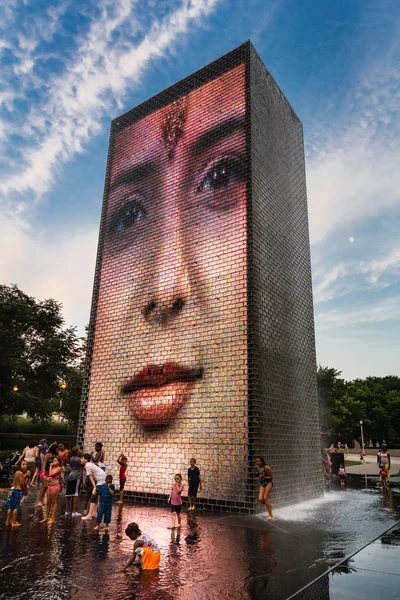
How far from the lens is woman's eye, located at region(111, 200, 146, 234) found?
17.1 metres

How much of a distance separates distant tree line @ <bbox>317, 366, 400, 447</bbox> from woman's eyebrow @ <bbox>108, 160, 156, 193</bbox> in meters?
40.5

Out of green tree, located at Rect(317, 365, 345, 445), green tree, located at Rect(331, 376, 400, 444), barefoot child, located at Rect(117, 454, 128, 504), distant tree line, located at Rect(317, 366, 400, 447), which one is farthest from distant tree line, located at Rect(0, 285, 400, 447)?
green tree, located at Rect(331, 376, 400, 444)

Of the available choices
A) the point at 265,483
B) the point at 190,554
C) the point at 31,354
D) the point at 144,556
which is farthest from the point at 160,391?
the point at 31,354

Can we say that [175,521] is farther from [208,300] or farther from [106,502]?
[208,300]

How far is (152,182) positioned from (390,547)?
14105mm

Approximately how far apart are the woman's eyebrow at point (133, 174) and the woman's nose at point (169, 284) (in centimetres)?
338

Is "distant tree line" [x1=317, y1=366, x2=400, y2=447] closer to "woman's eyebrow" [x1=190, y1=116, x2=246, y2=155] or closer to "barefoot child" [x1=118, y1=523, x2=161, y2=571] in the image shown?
"woman's eyebrow" [x1=190, y1=116, x2=246, y2=155]

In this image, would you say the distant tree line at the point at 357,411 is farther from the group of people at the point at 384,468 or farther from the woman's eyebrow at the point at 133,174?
the woman's eyebrow at the point at 133,174

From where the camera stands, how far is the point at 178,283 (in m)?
14.9

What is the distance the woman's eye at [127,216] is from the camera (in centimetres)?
1706

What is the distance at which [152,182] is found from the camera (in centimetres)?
1702

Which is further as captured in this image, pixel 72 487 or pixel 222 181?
pixel 222 181

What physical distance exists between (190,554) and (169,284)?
9339 mm

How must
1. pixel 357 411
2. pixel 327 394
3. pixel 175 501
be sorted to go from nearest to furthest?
pixel 175 501, pixel 327 394, pixel 357 411
